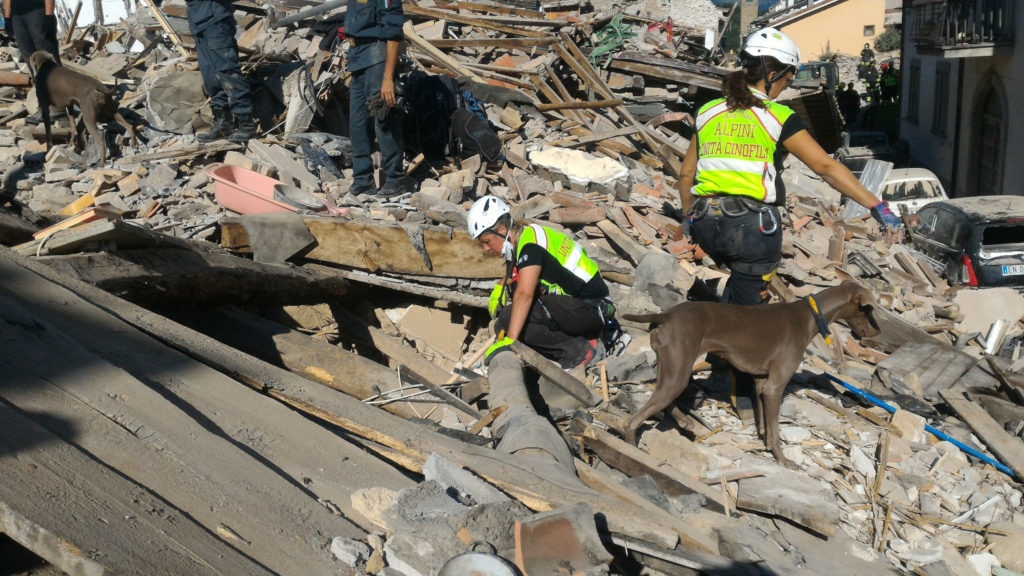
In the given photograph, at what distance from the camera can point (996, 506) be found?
5.08 m

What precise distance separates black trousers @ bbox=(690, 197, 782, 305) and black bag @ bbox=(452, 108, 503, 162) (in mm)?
4545

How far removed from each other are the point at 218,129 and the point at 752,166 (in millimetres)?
6287

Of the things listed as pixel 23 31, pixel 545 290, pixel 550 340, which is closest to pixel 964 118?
pixel 545 290

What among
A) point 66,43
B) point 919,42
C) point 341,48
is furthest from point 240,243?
point 919,42

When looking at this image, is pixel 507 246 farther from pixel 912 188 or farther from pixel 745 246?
pixel 912 188

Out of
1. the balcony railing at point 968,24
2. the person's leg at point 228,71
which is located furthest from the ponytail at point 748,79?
the balcony railing at point 968,24

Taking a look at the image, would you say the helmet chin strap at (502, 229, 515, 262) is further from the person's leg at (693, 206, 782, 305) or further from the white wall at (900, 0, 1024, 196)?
the white wall at (900, 0, 1024, 196)

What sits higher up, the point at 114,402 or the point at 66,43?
Result: the point at 66,43

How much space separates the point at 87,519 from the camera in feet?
8.50

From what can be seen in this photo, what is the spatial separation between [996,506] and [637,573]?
2861 millimetres

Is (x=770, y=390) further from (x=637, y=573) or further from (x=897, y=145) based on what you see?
(x=897, y=145)

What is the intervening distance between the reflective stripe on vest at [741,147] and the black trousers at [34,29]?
8775 mm

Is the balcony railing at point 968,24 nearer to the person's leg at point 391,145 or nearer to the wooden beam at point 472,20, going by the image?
the wooden beam at point 472,20

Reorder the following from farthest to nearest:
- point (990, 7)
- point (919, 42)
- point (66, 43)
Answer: point (919, 42) → point (990, 7) → point (66, 43)
